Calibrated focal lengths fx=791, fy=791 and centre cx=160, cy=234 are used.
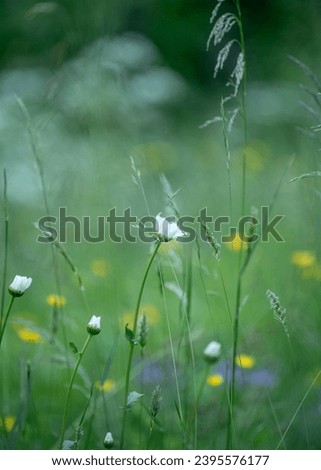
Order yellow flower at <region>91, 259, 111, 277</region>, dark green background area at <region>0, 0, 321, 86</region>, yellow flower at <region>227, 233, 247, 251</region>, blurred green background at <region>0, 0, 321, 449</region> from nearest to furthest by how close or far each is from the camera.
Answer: blurred green background at <region>0, 0, 321, 449</region>, yellow flower at <region>91, 259, 111, 277</region>, yellow flower at <region>227, 233, 247, 251</region>, dark green background area at <region>0, 0, 321, 86</region>

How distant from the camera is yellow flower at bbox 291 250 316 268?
67.3 inches

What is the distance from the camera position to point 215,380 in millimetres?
1393

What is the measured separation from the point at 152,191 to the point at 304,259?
66 cm

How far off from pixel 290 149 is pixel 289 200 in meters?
0.47

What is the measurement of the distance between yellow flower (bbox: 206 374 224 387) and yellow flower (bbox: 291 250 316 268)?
41 centimetres

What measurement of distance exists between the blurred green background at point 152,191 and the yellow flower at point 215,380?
2 centimetres

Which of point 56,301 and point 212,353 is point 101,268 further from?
point 212,353

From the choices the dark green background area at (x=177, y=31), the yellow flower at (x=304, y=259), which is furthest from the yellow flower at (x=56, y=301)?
the dark green background area at (x=177, y=31)

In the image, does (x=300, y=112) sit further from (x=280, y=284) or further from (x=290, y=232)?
(x=280, y=284)

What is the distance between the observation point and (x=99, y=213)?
7.75 ft

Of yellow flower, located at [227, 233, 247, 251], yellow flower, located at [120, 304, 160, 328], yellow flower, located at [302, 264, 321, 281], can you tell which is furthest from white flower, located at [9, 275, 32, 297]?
yellow flower, located at [227, 233, 247, 251]

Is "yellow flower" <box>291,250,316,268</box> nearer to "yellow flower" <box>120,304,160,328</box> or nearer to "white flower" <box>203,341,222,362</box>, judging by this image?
"yellow flower" <box>120,304,160,328</box>

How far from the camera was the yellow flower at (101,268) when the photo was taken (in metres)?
1.87
